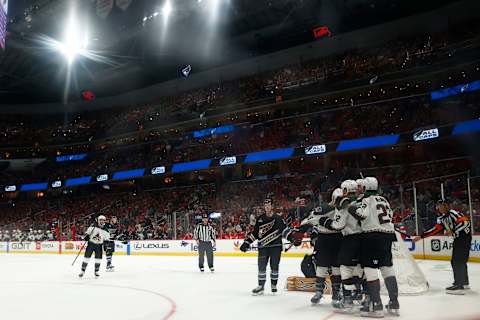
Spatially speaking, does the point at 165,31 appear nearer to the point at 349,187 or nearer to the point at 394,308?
the point at 349,187

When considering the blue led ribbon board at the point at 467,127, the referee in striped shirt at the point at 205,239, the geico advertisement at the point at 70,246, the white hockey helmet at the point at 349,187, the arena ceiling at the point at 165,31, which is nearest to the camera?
the white hockey helmet at the point at 349,187

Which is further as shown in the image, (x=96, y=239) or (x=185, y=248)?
(x=185, y=248)

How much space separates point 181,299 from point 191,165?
20113 millimetres

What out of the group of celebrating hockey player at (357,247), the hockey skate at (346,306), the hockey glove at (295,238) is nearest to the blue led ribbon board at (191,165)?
the hockey glove at (295,238)

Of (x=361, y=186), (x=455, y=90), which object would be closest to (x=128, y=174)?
(x=455, y=90)

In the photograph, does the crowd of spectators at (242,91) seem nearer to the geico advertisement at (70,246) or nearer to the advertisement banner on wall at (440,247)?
the advertisement banner on wall at (440,247)

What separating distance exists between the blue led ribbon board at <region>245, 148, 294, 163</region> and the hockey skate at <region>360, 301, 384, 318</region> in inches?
711

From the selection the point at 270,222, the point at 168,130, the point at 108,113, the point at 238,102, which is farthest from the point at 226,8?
the point at 270,222

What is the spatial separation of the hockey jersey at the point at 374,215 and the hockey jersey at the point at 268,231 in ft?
7.73

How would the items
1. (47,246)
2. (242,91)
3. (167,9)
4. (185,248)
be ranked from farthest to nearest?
1. (242,91)
2. (47,246)
3. (167,9)
4. (185,248)

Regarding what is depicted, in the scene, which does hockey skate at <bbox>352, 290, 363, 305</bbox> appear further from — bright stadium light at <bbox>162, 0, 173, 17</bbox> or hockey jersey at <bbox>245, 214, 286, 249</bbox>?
bright stadium light at <bbox>162, 0, 173, 17</bbox>

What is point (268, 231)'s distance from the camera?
820 cm

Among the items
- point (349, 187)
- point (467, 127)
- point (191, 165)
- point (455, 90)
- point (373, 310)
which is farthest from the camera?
point (191, 165)

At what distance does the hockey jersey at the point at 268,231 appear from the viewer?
818cm
